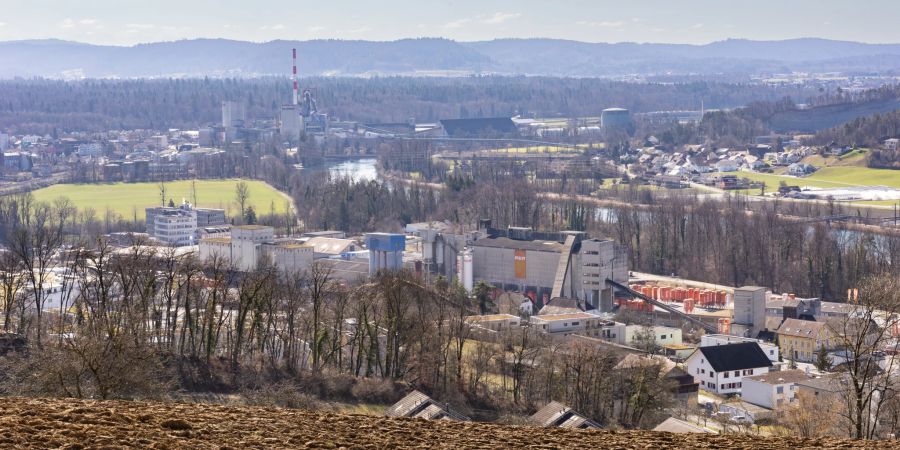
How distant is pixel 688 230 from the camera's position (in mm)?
32750

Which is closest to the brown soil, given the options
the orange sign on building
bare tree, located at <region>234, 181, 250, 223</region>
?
the orange sign on building

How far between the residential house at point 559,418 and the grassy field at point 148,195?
87.5ft

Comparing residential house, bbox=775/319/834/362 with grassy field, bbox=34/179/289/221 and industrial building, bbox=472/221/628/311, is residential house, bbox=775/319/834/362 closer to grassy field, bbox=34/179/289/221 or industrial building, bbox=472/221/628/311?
industrial building, bbox=472/221/628/311

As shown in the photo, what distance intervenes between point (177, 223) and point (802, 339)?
58.8ft

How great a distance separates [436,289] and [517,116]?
2861 inches

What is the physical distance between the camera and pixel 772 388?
1812cm

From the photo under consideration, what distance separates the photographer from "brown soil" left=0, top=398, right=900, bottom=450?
641 centimetres

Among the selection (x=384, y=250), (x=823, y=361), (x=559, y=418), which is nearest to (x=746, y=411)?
(x=823, y=361)

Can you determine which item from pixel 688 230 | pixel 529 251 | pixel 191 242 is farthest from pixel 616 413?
pixel 191 242

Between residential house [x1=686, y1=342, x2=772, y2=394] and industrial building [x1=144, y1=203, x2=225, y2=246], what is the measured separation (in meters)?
17.3

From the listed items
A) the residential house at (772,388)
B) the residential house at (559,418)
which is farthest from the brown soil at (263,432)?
the residential house at (772,388)

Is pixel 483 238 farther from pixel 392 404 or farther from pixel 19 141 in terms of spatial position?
pixel 19 141

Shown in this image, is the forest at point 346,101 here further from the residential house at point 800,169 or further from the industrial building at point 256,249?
the industrial building at point 256,249

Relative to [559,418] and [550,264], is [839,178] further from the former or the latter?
[559,418]
